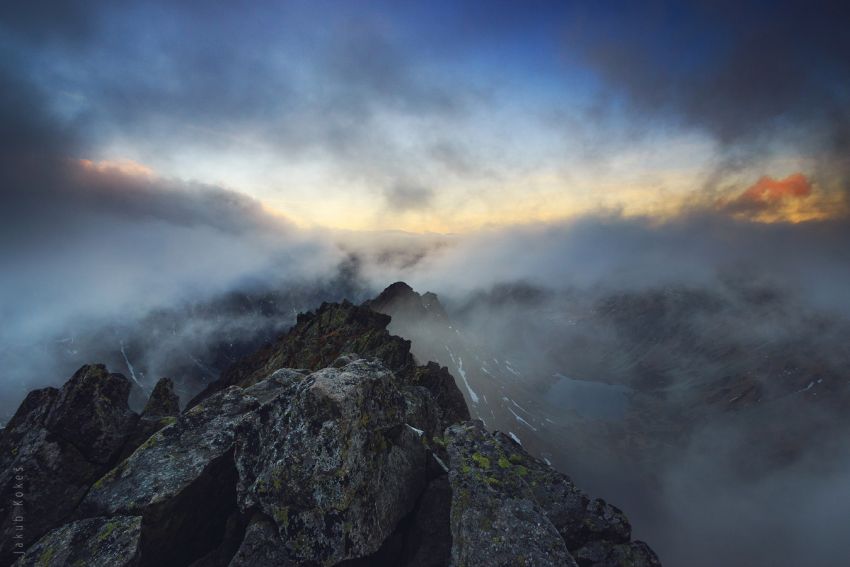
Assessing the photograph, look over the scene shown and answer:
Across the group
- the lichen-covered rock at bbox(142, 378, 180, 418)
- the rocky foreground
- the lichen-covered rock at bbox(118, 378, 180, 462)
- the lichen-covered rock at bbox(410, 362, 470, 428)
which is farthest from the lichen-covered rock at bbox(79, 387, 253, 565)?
the lichen-covered rock at bbox(410, 362, 470, 428)

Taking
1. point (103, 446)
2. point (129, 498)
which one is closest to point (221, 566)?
point (129, 498)

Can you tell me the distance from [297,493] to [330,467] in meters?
1.38

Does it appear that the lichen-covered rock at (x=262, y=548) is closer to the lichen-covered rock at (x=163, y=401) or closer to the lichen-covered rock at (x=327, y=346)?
the lichen-covered rock at (x=163, y=401)

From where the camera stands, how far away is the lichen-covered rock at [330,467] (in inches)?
549

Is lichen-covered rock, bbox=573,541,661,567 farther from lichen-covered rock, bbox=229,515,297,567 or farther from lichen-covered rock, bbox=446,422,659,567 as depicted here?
lichen-covered rock, bbox=229,515,297,567

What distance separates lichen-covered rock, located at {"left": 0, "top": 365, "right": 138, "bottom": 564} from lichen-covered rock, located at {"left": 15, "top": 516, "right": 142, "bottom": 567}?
62.1 inches

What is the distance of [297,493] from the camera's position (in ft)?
46.9

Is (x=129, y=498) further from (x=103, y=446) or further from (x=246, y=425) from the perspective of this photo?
(x=103, y=446)

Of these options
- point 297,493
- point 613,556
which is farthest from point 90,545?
point 613,556

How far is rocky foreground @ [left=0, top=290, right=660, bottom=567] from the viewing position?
45.2 ft

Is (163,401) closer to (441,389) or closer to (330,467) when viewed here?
(330,467)

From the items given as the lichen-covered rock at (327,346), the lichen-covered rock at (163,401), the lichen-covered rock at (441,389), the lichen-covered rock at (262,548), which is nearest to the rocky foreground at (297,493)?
the lichen-covered rock at (262,548)

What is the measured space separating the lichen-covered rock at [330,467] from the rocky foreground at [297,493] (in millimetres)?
49

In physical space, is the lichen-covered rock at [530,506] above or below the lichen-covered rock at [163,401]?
above
